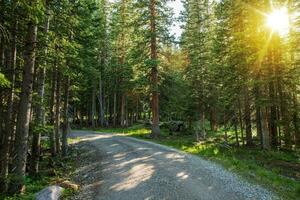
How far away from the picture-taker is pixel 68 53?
1623cm

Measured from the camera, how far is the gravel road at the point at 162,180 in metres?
9.82

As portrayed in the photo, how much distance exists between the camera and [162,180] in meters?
11.5

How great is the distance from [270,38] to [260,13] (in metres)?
2.19

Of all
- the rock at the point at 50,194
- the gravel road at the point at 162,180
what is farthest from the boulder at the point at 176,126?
the rock at the point at 50,194

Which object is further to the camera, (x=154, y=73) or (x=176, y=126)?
(x=176, y=126)

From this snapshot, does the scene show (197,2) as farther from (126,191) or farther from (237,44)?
(126,191)

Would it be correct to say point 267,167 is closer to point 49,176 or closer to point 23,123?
point 49,176

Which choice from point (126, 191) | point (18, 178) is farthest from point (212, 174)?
point (18, 178)

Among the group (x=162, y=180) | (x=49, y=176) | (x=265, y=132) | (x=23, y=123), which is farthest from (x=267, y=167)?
(x=23, y=123)

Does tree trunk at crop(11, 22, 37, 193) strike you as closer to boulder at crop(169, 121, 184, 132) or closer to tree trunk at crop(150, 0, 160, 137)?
tree trunk at crop(150, 0, 160, 137)

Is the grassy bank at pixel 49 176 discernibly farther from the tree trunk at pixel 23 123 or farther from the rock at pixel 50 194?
the tree trunk at pixel 23 123

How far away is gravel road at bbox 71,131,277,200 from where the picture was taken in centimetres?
982

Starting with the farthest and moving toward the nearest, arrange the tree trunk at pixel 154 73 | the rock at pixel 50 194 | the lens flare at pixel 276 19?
the tree trunk at pixel 154 73 → the lens flare at pixel 276 19 → the rock at pixel 50 194

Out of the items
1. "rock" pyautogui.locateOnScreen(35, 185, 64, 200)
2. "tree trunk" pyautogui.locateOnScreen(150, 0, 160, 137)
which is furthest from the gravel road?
"tree trunk" pyautogui.locateOnScreen(150, 0, 160, 137)
